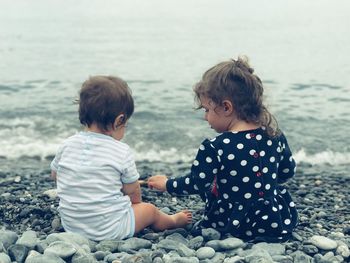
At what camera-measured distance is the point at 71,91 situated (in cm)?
1491

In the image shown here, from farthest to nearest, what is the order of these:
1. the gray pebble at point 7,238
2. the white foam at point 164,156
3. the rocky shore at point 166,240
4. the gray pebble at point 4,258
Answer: the white foam at point 164,156 < the gray pebble at point 7,238 < the rocky shore at point 166,240 < the gray pebble at point 4,258

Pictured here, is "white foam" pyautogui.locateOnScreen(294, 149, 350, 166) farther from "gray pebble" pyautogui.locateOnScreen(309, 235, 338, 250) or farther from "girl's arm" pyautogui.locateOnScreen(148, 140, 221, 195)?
"girl's arm" pyautogui.locateOnScreen(148, 140, 221, 195)

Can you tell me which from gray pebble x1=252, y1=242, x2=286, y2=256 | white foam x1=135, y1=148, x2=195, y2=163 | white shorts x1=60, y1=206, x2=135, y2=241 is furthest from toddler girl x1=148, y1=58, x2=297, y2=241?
white foam x1=135, y1=148, x2=195, y2=163

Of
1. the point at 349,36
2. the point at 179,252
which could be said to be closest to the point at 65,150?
the point at 179,252

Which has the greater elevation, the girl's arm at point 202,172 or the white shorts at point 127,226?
the girl's arm at point 202,172

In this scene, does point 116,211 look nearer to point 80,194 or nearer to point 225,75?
point 80,194

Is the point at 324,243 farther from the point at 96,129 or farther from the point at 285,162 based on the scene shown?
the point at 96,129

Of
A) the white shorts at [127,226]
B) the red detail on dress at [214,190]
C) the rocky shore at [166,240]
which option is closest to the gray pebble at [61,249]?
the rocky shore at [166,240]

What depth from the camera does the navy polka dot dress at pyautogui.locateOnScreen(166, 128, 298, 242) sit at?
4.50 meters

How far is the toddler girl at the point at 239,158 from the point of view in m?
4.50

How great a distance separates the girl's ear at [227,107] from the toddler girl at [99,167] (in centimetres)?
66

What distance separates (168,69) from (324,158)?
9.96 metres

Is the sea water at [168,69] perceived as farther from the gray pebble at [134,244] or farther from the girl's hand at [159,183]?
the gray pebble at [134,244]

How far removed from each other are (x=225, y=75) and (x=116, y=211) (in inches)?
48.5
